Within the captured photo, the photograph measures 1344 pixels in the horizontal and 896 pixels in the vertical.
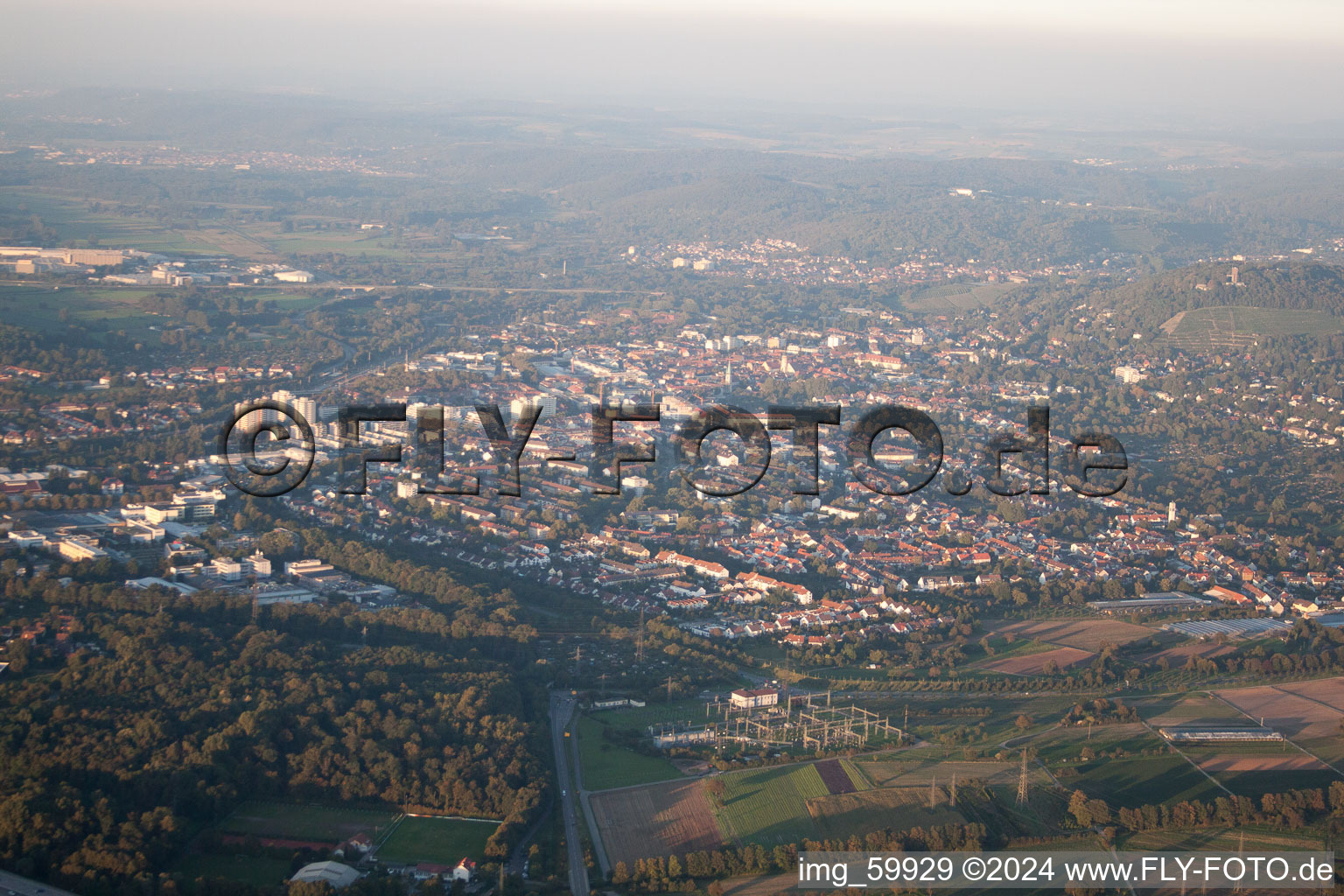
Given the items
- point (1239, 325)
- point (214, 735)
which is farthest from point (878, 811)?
point (1239, 325)

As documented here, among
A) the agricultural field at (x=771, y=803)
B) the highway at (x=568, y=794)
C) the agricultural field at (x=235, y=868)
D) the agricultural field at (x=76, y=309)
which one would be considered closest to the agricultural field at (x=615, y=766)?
the highway at (x=568, y=794)

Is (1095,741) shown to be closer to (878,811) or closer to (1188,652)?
(878,811)

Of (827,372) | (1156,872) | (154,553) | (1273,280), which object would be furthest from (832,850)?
(1273,280)

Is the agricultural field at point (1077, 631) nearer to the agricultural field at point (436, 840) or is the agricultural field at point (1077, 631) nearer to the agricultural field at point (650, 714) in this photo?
the agricultural field at point (650, 714)

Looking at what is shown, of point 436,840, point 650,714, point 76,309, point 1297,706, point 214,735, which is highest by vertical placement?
point 76,309

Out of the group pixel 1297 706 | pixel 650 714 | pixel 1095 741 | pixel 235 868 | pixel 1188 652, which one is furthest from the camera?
pixel 1188 652

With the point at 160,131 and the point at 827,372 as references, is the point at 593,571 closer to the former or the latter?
the point at 827,372

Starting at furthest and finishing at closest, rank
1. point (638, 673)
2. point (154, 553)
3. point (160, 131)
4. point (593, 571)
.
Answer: point (160, 131)
point (593, 571)
point (154, 553)
point (638, 673)
